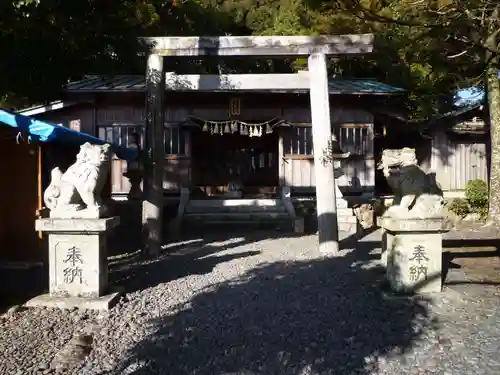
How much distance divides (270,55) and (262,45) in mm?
239

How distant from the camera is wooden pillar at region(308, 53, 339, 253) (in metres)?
8.69

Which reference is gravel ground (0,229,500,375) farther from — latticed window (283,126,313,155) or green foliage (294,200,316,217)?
latticed window (283,126,313,155)

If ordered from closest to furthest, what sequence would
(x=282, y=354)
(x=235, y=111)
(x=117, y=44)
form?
(x=282, y=354)
(x=117, y=44)
(x=235, y=111)

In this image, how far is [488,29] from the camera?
8.26 m

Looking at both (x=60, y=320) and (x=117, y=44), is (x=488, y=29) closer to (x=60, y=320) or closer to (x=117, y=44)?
(x=117, y=44)

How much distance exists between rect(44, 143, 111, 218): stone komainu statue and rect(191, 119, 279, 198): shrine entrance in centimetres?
1061

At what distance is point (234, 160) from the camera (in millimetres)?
16938

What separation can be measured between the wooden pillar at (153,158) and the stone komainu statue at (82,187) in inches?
122

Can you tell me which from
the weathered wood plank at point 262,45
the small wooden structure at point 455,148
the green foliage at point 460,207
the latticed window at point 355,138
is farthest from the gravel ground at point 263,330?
the small wooden structure at point 455,148

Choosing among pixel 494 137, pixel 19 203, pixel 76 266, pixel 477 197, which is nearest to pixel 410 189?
pixel 76 266

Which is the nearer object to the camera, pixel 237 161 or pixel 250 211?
pixel 250 211

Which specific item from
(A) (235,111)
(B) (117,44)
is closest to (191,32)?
(A) (235,111)

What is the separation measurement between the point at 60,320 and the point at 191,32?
1073 cm

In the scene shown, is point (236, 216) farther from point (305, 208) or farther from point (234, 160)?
point (234, 160)
